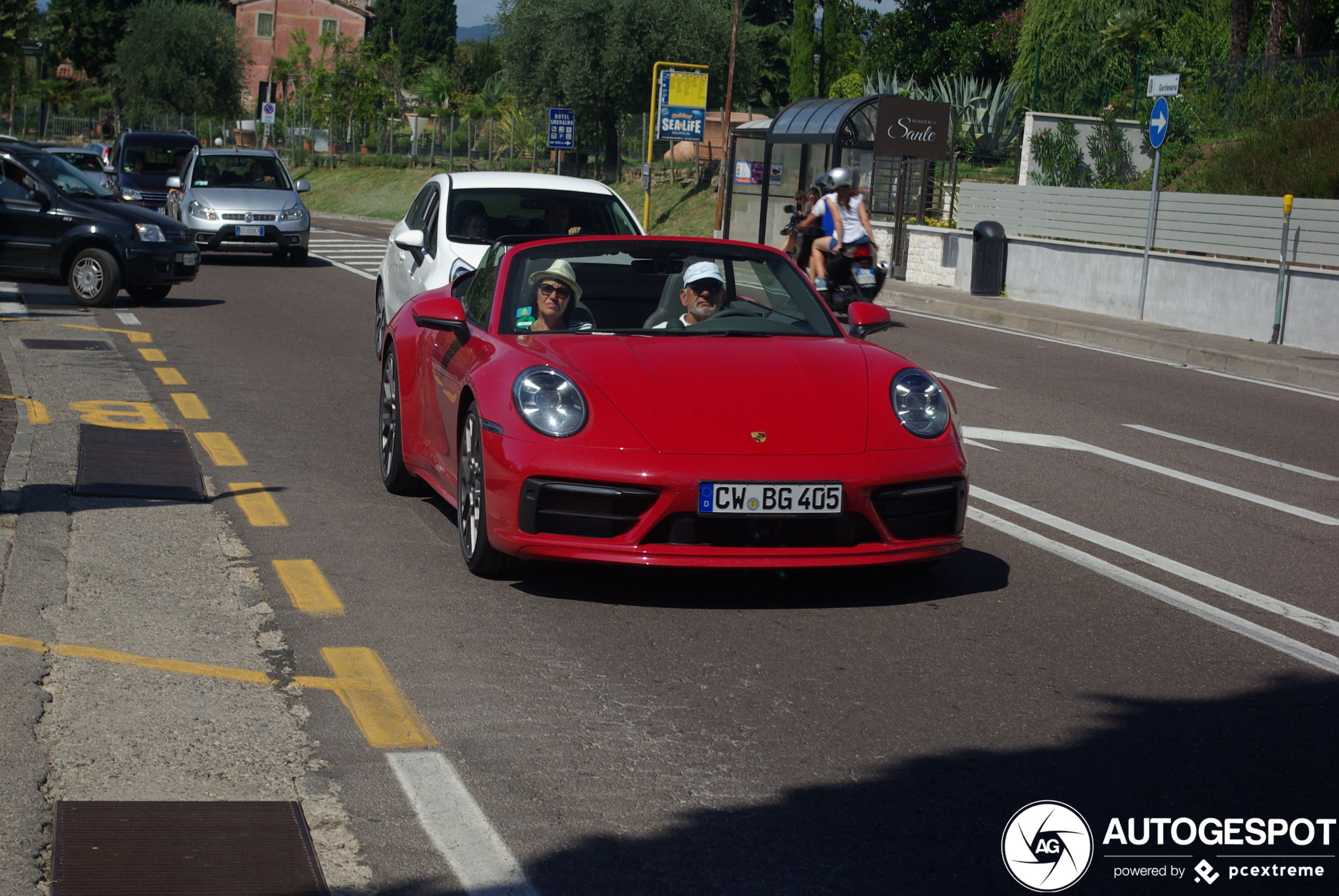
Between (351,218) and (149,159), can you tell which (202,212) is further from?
(351,218)

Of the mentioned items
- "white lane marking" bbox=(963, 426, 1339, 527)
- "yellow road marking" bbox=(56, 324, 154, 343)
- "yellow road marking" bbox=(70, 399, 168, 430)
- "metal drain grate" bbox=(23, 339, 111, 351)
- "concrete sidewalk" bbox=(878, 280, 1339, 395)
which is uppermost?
"concrete sidewalk" bbox=(878, 280, 1339, 395)

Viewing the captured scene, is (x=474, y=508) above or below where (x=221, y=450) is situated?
above

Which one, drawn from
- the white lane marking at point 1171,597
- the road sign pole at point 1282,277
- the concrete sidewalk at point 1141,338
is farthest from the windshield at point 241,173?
the white lane marking at point 1171,597

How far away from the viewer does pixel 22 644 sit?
16.0ft

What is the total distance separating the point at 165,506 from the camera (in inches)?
276

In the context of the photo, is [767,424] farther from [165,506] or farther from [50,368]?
[50,368]

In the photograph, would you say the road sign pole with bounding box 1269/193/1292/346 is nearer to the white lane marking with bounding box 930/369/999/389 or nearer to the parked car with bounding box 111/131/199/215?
the white lane marking with bounding box 930/369/999/389

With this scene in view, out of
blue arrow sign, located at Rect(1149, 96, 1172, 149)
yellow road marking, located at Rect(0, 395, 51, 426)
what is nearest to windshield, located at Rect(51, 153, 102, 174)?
blue arrow sign, located at Rect(1149, 96, 1172, 149)

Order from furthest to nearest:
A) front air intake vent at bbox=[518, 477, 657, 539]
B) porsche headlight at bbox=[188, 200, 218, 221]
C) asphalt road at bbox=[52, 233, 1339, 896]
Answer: porsche headlight at bbox=[188, 200, 218, 221]
front air intake vent at bbox=[518, 477, 657, 539]
asphalt road at bbox=[52, 233, 1339, 896]

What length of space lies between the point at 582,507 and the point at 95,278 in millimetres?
13230

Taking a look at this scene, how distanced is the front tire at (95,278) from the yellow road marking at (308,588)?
39.2 ft

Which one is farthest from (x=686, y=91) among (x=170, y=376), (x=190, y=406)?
(x=190, y=406)

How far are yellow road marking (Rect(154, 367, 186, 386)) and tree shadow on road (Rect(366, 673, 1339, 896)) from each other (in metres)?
8.30

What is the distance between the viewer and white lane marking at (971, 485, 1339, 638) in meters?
5.83
